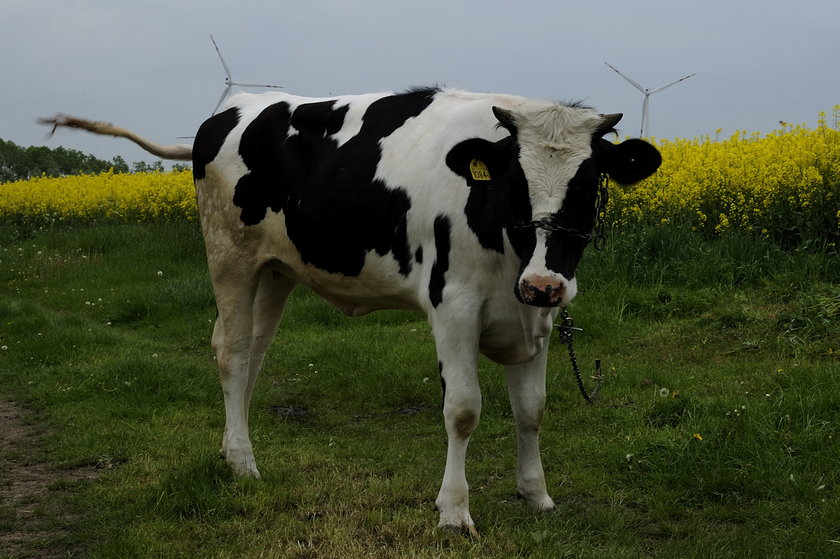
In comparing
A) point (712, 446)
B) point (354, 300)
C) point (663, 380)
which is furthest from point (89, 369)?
point (712, 446)

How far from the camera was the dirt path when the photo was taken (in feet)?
15.6

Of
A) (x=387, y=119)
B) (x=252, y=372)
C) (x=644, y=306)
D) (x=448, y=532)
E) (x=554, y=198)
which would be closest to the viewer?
(x=554, y=198)

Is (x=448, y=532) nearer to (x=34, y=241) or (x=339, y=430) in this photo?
(x=339, y=430)

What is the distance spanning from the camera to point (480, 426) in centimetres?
681

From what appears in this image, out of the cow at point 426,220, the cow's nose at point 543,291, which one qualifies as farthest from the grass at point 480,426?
→ the cow's nose at point 543,291

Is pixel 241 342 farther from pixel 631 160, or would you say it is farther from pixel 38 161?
pixel 38 161

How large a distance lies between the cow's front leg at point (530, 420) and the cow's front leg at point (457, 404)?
451 millimetres

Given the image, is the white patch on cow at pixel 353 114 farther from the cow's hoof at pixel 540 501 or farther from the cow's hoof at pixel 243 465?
the cow's hoof at pixel 540 501

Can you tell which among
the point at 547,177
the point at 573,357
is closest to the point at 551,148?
the point at 547,177

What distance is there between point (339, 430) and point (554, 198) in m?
3.58

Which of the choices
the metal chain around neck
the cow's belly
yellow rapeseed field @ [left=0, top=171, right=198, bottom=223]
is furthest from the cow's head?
yellow rapeseed field @ [left=0, top=171, right=198, bottom=223]

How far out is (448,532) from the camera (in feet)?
14.6

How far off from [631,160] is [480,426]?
295 cm

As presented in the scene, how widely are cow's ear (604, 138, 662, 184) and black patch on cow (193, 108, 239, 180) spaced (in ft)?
9.22
